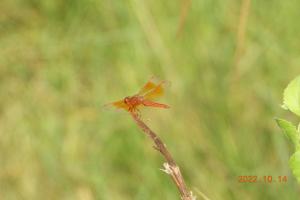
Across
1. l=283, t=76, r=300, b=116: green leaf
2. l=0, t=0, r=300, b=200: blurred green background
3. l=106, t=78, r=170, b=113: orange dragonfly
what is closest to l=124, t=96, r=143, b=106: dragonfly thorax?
l=106, t=78, r=170, b=113: orange dragonfly

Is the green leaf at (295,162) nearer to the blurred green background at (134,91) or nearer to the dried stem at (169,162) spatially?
the dried stem at (169,162)

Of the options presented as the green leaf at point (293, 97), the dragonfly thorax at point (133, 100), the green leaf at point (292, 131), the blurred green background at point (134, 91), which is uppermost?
the blurred green background at point (134, 91)

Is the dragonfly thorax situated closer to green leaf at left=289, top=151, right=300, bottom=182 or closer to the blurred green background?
green leaf at left=289, top=151, right=300, bottom=182

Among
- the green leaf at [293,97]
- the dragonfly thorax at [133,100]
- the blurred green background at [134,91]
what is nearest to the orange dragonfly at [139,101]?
the dragonfly thorax at [133,100]

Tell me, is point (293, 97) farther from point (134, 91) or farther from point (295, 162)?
point (134, 91)

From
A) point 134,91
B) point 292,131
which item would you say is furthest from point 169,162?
point 134,91

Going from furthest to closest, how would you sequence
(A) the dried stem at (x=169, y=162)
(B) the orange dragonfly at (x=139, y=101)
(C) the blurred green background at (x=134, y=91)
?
(C) the blurred green background at (x=134, y=91), (B) the orange dragonfly at (x=139, y=101), (A) the dried stem at (x=169, y=162)

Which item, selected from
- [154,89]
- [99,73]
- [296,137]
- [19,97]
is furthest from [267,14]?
[296,137]
